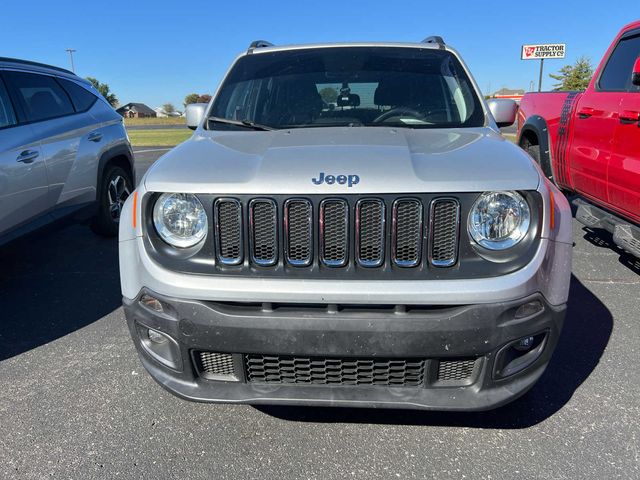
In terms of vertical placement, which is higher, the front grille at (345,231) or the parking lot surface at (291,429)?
the front grille at (345,231)

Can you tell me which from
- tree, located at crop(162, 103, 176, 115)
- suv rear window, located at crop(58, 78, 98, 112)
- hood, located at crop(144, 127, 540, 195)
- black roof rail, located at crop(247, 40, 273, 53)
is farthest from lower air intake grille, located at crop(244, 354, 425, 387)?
tree, located at crop(162, 103, 176, 115)

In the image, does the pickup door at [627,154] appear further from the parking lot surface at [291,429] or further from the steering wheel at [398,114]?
the steering wheel at [398,114]

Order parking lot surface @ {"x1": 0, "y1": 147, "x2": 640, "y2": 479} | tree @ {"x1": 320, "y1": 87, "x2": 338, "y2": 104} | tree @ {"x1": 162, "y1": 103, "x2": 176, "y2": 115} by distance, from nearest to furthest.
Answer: parking lot surface @ {"x1": 0, "y1": 147, "x2": 640, "y2": 479}
tree @ {"x1": 320, "y1": 87, "x2": 338, "y2": 104}
tree @ {"x1": 162, "y1": 103, "x2": 176, "y2": 115}

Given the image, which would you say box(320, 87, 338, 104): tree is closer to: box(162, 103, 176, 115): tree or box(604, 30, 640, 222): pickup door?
box(604, 30, 640, 222): pickup door

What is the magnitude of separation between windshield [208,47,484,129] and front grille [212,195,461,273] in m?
1.15

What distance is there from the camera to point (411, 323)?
204cm

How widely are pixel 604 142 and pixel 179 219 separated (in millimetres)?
3700

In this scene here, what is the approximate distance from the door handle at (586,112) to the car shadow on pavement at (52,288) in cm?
432

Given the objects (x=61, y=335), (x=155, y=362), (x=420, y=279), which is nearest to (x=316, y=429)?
(x=155, y=362)

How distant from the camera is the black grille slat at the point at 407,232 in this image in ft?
6.83

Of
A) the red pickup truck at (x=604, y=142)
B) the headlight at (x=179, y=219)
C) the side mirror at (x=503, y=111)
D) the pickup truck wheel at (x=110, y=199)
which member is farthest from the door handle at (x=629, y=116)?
the pickup truck wheel at (x=110, y=199)

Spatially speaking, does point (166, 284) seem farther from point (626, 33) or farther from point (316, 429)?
point (626, 33)

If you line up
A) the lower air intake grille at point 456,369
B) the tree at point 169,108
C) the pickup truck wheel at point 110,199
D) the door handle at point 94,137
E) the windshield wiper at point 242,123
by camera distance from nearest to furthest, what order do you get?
the lower air intake grille at point 456,369 → the windshield wiper at point 242,123 → the door handle at point 94,137 → the pickup truck wheel at point 110,199 → the tree at point 169,108

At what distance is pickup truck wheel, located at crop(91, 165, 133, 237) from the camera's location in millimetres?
5633
